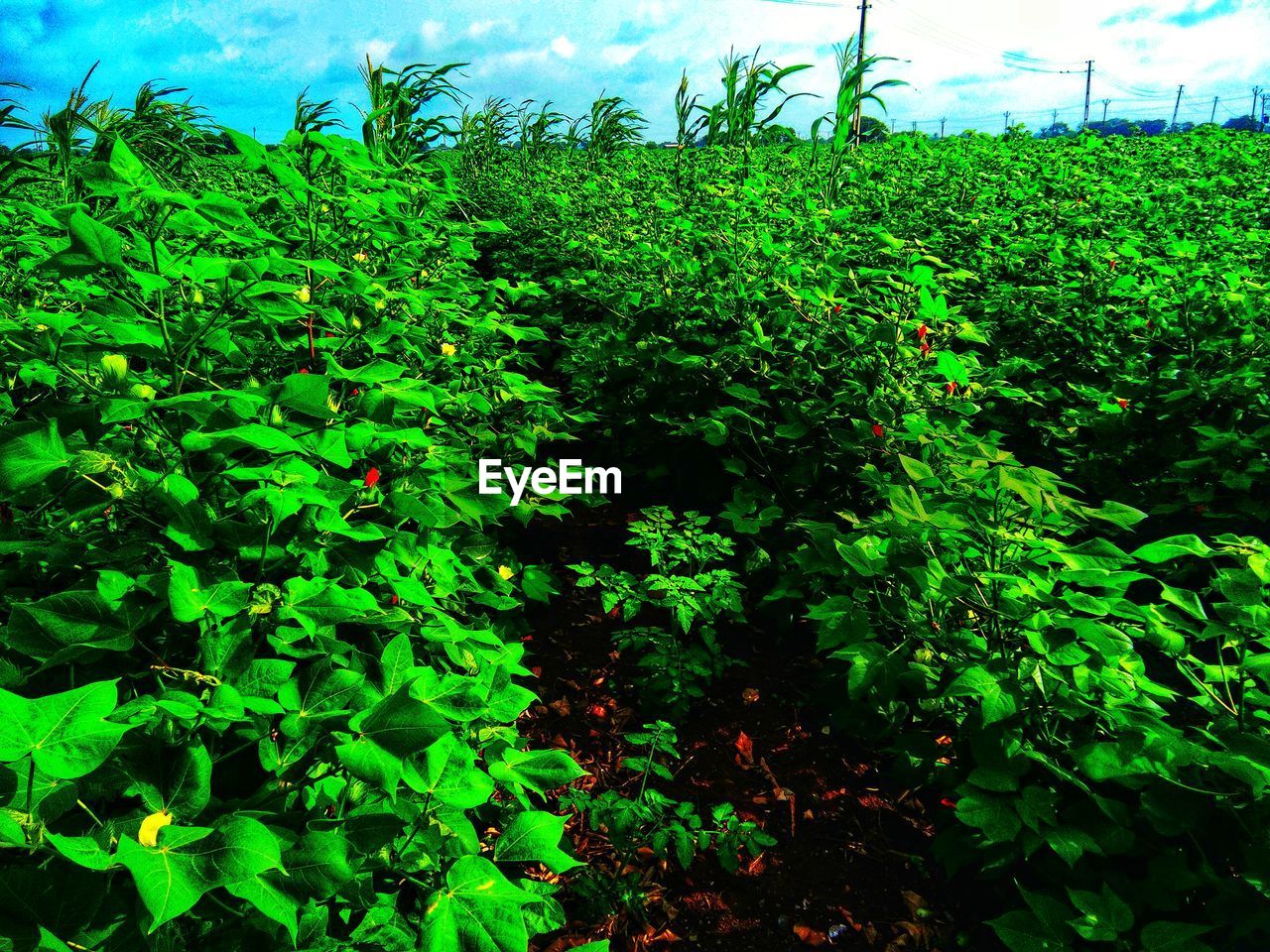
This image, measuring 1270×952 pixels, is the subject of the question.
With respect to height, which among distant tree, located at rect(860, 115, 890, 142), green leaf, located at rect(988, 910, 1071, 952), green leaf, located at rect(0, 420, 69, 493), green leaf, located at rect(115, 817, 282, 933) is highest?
distant tree, located at rect(860, 115, 890, 142)

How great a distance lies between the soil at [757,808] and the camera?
185 centimetres

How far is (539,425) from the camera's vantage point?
2.78m

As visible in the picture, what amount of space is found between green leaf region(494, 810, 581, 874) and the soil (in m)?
0.74

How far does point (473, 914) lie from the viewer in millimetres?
1037

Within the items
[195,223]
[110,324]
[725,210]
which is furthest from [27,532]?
[725,210]

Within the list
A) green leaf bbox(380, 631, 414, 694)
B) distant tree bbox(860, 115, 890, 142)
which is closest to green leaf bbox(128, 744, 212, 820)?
green leaf bbox(380, 631, 414, 694)

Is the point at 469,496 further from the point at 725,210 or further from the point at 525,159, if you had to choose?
the point at 525,159

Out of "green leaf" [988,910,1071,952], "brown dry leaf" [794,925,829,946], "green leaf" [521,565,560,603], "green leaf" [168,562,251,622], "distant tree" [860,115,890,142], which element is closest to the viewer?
"green leaf" [168,562,251,622]

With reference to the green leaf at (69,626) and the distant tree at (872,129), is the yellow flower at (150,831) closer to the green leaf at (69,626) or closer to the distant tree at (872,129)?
the green leaf at (69,626)

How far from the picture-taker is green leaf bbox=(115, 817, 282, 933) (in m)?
0.72

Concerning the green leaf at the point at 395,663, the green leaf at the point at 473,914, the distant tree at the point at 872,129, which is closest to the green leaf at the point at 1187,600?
the green leaf at the point at 473,914

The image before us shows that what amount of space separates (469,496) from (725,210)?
3912 millimetres

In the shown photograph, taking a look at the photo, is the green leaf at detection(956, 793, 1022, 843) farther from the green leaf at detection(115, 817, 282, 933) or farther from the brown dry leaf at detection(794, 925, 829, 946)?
the green leaf at detection(115, 817, 282, 933)

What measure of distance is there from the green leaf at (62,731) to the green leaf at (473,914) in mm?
498
